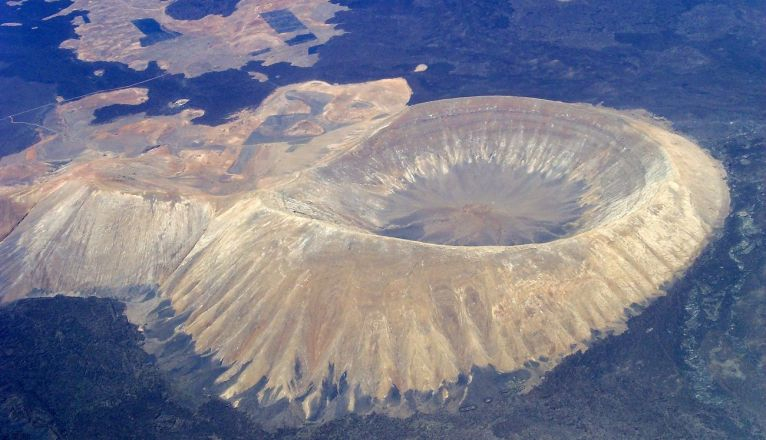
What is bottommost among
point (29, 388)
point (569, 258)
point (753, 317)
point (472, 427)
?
point (29, 388)

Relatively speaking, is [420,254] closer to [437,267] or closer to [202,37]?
[437,267]

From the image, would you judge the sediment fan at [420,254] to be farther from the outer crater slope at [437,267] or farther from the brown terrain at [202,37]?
the brown terrain at [202,37]

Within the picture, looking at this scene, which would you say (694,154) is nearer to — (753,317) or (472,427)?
(753,317)

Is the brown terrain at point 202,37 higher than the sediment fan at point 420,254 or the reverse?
the reverse

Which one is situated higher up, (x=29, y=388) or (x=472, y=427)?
(x=472, y=427)

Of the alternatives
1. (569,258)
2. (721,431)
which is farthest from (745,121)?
(721,431)

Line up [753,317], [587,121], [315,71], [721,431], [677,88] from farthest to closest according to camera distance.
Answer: [315,71]
[677,88]
[587,121]
[753,317]
[721,431]

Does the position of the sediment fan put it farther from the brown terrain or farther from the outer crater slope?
the brown terrain

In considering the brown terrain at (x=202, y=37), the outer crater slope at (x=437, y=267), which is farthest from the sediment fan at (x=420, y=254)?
the brown terrain at (x=202, y=37)
